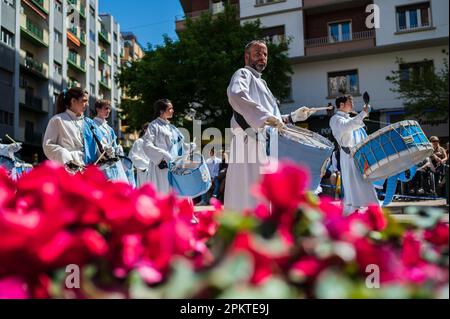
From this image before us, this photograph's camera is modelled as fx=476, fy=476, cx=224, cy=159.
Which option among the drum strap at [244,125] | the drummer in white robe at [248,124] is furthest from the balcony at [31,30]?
the drum strap at [244,125]

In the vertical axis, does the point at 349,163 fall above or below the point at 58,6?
below

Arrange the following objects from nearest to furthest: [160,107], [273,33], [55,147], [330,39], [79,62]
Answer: [55,147]
[160,107]
[79,62]
[330,39]
[273,33]

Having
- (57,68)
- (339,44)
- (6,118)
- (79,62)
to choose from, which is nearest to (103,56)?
(79,62)

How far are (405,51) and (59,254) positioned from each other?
21.8 m

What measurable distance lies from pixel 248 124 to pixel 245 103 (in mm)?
173

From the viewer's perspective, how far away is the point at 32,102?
92.2ft

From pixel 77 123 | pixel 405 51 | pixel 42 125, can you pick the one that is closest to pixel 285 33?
pixel 405 51

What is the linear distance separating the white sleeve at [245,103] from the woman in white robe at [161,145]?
2.53m

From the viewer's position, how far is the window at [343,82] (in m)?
21.4

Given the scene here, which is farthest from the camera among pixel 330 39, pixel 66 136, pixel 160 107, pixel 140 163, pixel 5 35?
pixel 330 39

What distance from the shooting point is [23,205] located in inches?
34.7

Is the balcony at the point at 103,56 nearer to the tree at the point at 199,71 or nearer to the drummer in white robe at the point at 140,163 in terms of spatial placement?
the drummer in white robe at the point at 140,163

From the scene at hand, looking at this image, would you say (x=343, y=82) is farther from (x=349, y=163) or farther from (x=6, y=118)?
(x=6, y=118)
